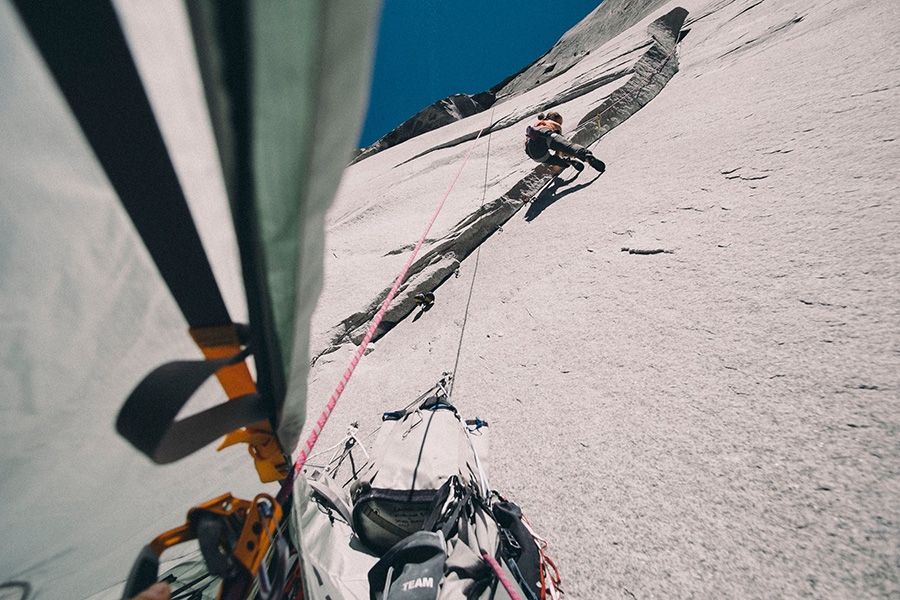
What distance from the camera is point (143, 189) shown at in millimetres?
452

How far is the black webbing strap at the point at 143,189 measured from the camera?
0.34m

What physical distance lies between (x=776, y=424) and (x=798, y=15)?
6908 mm

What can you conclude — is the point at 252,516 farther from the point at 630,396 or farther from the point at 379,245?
the point at 379,245

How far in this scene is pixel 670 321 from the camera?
2189 mm

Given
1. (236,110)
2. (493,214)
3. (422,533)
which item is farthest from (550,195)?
(236,110)

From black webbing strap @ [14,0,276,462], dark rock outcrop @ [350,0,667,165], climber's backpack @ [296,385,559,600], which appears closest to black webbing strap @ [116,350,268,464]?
black webbing strap @ [14,0,276,462]

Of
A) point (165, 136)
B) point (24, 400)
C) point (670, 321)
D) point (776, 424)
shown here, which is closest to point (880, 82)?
point (670, 321)

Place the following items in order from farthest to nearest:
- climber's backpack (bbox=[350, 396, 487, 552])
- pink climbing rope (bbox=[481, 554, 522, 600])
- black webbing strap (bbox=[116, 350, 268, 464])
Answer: climber's backpack (bbox=[350, 396, 487, 552]), pink climbing rope (bbox=[481, 554, 522, 600]), black webbing strap (bbox=[116, 350, 268, 464])

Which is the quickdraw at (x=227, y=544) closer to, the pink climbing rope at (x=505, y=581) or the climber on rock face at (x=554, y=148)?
the pink climbing rope at (x=505, y=581)

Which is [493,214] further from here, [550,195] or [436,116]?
[436,116]

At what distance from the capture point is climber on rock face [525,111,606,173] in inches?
170

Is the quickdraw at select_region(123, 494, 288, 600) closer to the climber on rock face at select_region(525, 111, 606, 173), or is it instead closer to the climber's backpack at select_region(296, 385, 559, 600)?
the climber's backpack at select_region(296, 385, 559, 600)

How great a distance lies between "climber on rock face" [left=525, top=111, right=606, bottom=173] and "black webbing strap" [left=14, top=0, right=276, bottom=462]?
4.57 metres

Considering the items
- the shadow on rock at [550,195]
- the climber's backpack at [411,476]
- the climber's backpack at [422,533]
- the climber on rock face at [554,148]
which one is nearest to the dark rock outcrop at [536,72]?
the climber on rock face at [554,148]
